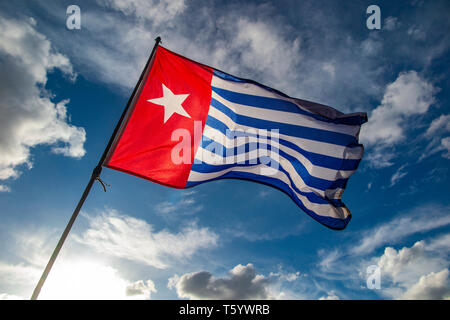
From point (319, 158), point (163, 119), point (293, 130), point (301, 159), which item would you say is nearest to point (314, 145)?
point (319, 158)

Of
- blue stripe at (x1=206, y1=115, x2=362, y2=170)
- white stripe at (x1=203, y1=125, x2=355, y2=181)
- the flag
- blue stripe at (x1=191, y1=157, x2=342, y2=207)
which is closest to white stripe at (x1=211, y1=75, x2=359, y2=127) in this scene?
the flag

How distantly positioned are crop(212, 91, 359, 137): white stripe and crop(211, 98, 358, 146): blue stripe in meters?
0.11

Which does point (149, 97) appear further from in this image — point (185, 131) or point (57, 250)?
point (57, 250)

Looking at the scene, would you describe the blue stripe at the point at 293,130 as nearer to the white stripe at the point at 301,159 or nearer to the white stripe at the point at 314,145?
the white stripe at the point at 314,145

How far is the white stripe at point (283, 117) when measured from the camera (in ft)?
28.2

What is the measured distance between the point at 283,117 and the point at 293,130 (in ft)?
1.89

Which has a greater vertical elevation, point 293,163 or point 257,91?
point 257,91

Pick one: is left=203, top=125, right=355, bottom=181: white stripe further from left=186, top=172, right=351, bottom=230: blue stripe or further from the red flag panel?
left=186, top=172, right=351, bottom=230: blue stripe

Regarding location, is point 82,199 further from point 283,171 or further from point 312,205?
point 312,205

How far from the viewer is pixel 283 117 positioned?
8656mm
